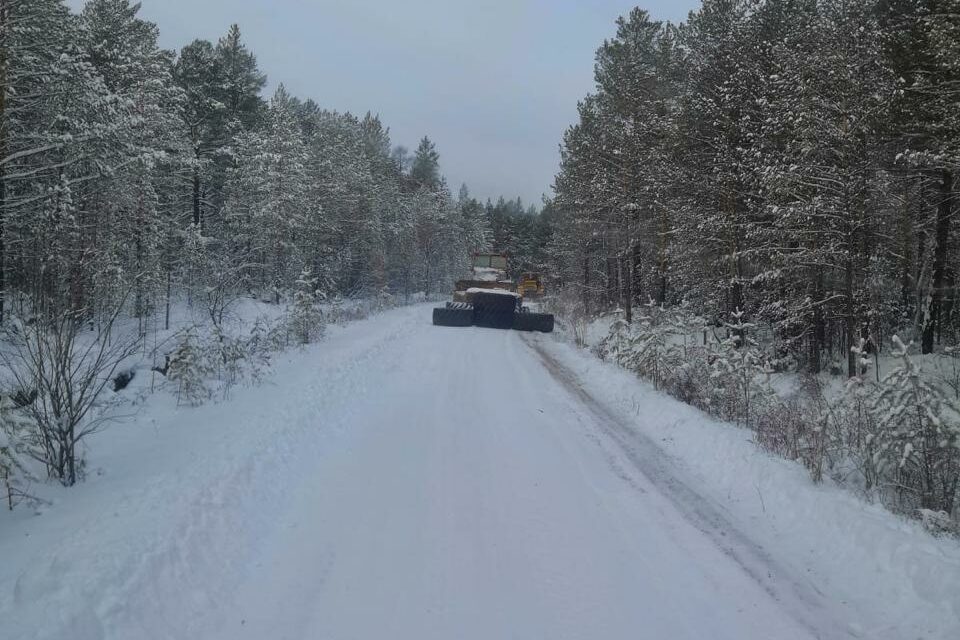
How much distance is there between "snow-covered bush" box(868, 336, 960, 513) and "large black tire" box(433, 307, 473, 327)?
15.9 meters

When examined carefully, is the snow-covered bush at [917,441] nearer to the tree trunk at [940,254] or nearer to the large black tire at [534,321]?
the tree trunk at [940,254]

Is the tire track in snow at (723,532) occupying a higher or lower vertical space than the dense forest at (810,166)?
lower

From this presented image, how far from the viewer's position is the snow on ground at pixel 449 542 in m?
2.85

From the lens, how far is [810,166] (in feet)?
34.0

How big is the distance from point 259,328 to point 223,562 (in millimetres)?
8027

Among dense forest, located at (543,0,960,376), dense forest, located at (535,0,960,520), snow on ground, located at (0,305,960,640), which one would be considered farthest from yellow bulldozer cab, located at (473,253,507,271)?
snow on ground, located at (0,305,960,640)

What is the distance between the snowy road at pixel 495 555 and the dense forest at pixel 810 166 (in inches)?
327

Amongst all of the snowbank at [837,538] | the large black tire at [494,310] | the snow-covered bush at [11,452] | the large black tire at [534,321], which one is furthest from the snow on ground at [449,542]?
the large black tire at [494,310]

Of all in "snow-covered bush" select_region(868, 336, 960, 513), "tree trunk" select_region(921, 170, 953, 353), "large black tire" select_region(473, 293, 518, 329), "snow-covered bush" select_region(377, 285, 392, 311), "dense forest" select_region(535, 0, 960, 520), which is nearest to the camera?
"snow-covered bush" select_region(868, 336, 960, 513)

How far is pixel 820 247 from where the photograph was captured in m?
11.6

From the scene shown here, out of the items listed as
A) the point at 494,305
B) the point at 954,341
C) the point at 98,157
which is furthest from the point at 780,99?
the point at 98,157

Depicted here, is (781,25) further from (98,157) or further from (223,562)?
(98,157)

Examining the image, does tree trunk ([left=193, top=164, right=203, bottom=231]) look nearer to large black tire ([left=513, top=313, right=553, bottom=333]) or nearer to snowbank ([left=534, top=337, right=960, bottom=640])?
large black tire ([left=513, top=313, right=553, bottom=333])

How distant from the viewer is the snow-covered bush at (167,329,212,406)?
7185mm
